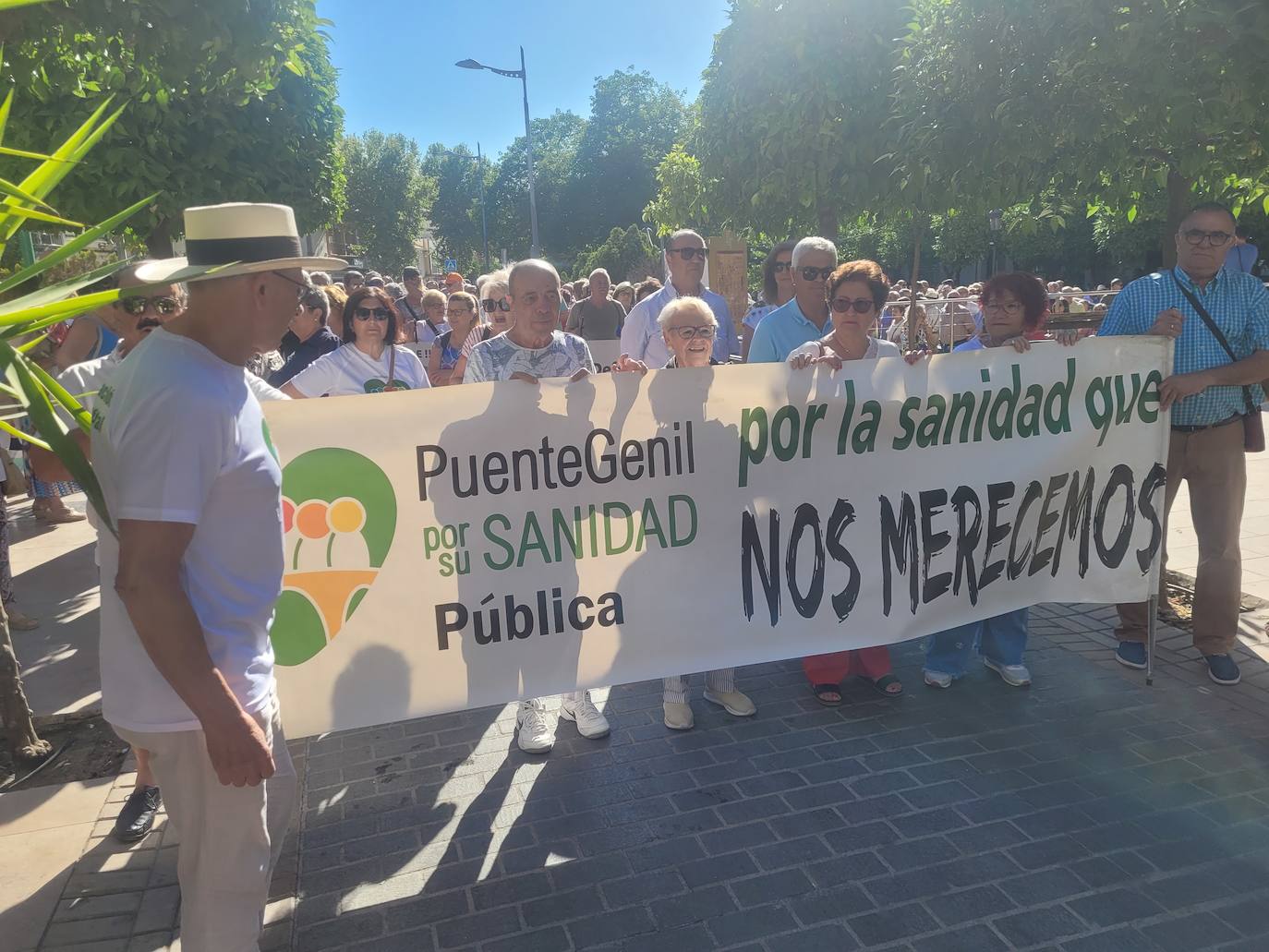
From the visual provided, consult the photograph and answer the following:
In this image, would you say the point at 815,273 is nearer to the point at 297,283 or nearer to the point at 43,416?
the point at 297,283

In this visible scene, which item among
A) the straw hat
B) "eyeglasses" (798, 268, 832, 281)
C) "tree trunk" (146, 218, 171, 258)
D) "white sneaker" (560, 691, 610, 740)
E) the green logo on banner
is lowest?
"white sneaker" (560, 691, 610, 740)

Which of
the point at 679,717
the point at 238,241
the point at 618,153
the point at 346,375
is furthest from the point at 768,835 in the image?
the point at 618,153

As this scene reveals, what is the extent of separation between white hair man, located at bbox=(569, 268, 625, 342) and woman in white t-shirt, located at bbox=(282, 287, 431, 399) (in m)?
5.79

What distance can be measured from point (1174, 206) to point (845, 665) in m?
3.56

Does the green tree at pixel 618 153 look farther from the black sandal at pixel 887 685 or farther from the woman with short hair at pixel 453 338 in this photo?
the black sandal at pixel 887 685

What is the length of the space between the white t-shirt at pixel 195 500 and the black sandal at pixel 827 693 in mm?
2792

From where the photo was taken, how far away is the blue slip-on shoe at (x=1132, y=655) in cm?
447

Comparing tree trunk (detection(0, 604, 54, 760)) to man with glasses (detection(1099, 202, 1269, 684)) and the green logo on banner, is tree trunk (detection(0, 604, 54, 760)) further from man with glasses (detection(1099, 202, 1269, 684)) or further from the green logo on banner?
man with glasses (detection(1099, 202, 1269, 684))

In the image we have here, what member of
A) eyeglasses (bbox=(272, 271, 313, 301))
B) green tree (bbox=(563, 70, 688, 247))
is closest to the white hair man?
eyeglasses (bbox=(272, 271, 313, 301))

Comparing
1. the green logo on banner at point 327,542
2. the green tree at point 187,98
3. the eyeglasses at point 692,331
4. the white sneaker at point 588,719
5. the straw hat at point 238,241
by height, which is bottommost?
the white sneaker at point 588,719

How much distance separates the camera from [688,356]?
13.1ft

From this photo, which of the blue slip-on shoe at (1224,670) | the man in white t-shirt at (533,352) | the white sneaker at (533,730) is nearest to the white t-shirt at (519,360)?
the man in white t-shirt at (533,352)

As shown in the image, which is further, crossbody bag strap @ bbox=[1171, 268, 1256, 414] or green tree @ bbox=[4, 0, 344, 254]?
crossbody bag strap @ bbox=[1171, 268, 1256, 414]

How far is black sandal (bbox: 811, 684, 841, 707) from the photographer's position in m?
4.24
